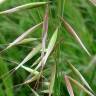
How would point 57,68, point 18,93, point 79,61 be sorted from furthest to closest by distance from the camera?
point 79,61 < point 18,93 < point 57,68

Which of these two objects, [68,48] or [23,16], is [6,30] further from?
[68,48]

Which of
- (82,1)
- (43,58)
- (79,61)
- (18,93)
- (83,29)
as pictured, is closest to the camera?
(43,58)

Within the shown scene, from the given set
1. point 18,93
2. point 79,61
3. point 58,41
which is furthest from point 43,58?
point 79,61

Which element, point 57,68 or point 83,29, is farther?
point 83,29

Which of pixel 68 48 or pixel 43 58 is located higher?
pixel 43 58

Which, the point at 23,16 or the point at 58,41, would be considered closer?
the point at 58,41

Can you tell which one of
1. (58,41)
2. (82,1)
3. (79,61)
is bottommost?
(79,61)

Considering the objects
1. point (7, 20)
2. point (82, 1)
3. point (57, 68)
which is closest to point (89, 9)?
point (82, 1)

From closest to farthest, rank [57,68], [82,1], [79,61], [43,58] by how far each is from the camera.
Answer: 1. [43,58]
2. [57,68]
3. [79,61]
4. [82,1]

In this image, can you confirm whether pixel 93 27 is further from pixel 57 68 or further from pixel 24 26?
pixel 57 68
